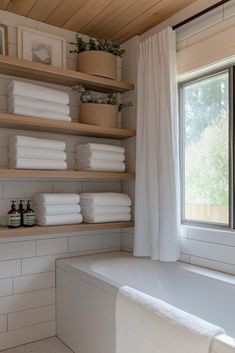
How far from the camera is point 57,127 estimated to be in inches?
91.3

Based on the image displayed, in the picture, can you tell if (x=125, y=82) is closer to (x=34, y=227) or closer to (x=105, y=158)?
(x=105, y=158)

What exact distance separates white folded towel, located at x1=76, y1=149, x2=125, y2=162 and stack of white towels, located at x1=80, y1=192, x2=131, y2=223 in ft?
0.95

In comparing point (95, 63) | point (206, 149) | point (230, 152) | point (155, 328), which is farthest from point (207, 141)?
point (155, 328)

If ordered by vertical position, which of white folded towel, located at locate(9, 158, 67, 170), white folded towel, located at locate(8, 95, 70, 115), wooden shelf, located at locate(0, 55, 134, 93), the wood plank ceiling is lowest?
white folded towel, located at locate(9, 158, 67, 170)

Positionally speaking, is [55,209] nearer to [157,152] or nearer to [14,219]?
[14,219]

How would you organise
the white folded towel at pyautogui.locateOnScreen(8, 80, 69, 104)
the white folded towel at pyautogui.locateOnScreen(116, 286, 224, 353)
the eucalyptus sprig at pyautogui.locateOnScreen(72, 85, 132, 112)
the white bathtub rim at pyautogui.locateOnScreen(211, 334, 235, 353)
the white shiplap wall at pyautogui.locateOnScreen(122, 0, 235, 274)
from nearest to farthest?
the white bathtub rim at pyautogui.locateOnScreen(211, 334, 235, 353) → the white folded towel at pyautogui.locateOnScreen(116, 286, 224, 353) → the white shiplap wall at pyautogui.locateOnScreen(122, 0, 235, 274) → the white folded towel at pyautogui.locateOnScreen(8, 80, 69, 104) → the eucalyptus sprig at pyautogui.locateOnScreen(72, 85, 132, 112)

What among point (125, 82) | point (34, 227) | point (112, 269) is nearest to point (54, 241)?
point (34, 227)

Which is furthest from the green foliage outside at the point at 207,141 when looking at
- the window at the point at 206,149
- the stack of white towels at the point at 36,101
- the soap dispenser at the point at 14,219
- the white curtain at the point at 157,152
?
the soap dispenser at the point at 14,219

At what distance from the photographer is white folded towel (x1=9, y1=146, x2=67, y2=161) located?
2.16 m

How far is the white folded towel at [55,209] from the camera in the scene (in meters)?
2.26

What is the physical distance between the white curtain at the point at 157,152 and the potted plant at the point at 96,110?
0.73 feet

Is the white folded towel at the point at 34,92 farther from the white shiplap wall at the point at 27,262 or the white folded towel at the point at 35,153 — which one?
the white folded towel at the point at 35,153

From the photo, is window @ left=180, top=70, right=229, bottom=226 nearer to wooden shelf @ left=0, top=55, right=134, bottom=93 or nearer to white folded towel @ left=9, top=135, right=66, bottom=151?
wooden shelf @ left=0, top=55, right=134, bottom=93

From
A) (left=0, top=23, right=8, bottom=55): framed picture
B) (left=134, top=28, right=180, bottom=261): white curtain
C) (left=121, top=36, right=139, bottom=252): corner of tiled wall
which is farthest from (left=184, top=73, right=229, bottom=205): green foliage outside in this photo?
(left=0, top=23, right=8, bottom=55): framed picture
